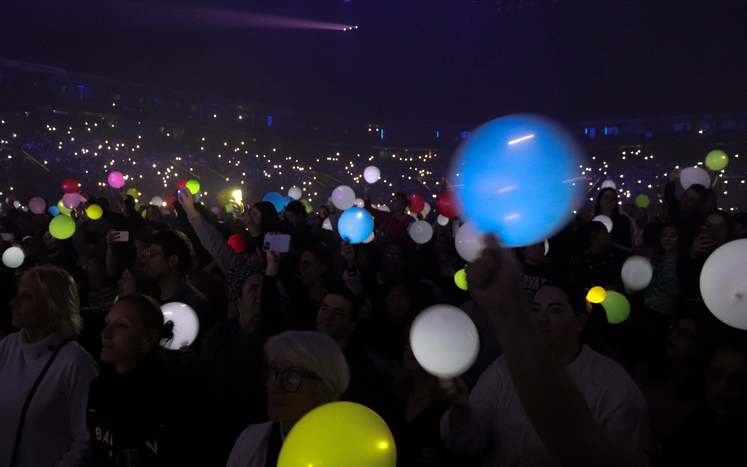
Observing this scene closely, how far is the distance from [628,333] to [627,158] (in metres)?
25.7

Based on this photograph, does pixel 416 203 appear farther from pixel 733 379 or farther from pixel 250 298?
pixel 733 379

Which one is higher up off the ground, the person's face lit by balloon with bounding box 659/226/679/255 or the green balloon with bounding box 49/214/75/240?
the green balloon with bounding box 49/214/75/240

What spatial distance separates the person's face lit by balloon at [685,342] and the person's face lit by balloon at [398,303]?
1591 mm

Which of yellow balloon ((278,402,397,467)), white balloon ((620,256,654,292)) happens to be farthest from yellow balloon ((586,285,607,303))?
yellow balloon ((278,402,397,467))

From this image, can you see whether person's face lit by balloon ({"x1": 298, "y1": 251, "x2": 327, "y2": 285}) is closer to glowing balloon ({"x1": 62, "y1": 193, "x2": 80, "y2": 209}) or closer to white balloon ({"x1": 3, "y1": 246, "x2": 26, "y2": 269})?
white balloon ({"x1": 3, "y1": 246, "x2": 26, "y2": 269})

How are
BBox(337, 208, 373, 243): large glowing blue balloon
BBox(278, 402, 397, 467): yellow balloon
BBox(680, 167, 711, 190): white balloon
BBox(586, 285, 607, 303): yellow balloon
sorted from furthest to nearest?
BBox(680, 167, 711, 190): white balloon → BBox(337, 208, 373, 243): large glowing blue balloon → BBox(586, 285, 607, 303): yellow balloon → BBox(278, 402, 397, 467): yellow balloon

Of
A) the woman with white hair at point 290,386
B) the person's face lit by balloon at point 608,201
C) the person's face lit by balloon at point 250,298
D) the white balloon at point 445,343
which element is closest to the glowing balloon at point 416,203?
the person's face lit by balloon at point 608,201

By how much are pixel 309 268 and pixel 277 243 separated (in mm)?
371

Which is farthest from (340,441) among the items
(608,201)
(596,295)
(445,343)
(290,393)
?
(608,201)

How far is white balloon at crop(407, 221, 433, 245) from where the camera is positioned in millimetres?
5902

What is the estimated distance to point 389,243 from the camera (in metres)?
4.82

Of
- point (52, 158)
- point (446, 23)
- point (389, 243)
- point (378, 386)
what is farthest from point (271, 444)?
point (446, 23)

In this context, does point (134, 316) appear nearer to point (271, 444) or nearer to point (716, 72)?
point (271, 444)

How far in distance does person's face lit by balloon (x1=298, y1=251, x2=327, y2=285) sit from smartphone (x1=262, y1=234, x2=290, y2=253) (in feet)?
0.84
